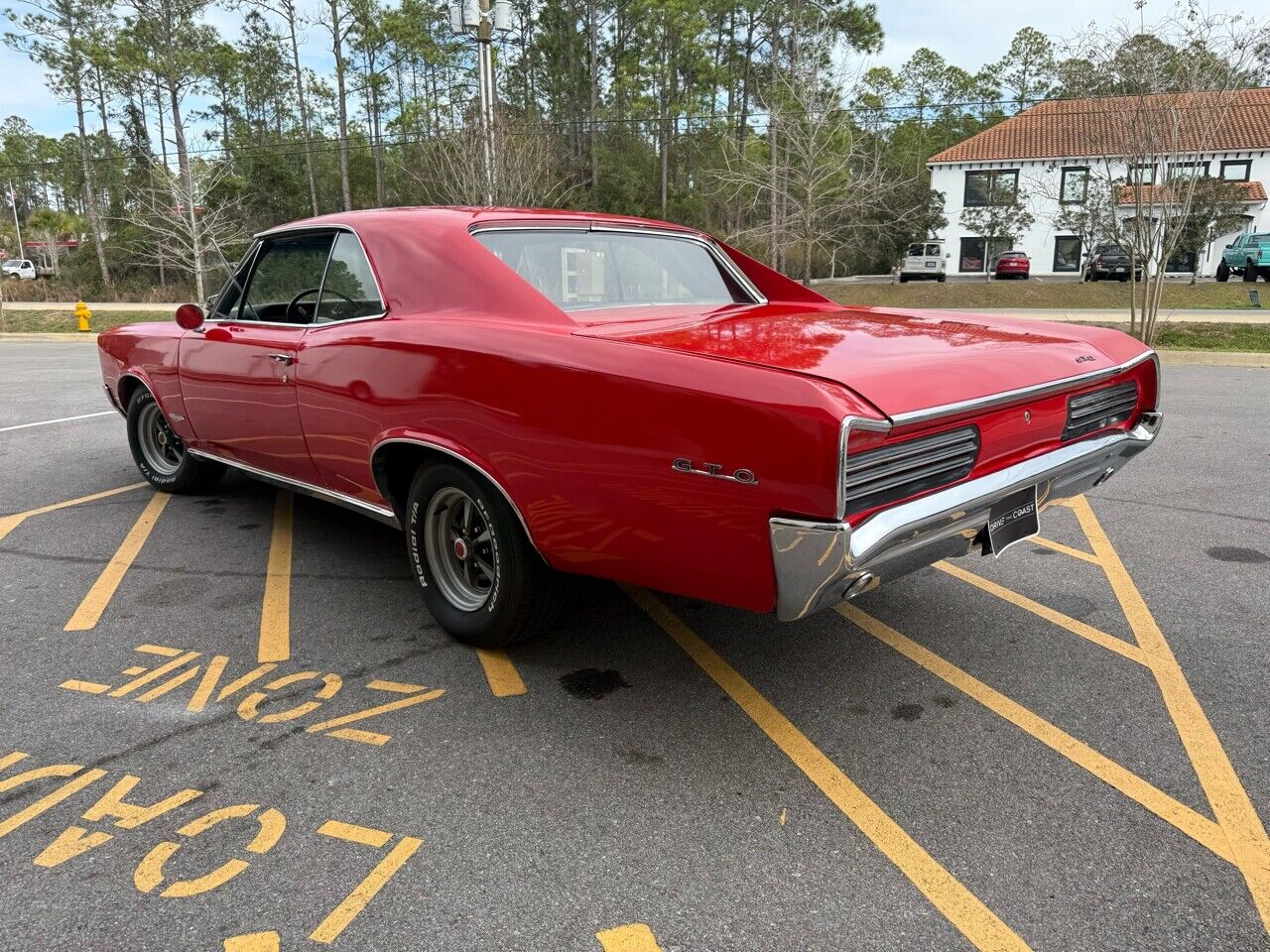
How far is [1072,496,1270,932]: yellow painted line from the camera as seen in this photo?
2133mm

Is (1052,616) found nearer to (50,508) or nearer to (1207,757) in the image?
(1207,757)

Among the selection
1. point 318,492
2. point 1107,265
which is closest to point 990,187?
point 1107,265

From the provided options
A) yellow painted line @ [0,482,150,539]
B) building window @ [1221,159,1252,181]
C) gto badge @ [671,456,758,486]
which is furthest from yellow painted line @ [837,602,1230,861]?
building window @ [1221,159,1252,181]

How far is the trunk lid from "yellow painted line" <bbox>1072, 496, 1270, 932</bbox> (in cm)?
111

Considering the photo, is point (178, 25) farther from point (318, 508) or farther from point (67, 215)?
point (318, 508)

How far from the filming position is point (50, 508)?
5.35 metres

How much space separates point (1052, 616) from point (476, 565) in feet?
7.76

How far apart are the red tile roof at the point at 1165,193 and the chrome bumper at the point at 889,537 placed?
43.7 feet

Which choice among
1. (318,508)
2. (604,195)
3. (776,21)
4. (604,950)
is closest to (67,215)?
(604,195)

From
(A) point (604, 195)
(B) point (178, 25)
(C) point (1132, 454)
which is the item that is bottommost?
(C) point (1132, 454)

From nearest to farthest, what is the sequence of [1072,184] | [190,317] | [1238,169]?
[190,317] → [1072,184] → [1238,169]

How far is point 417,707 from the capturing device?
291cm

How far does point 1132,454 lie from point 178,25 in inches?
1839

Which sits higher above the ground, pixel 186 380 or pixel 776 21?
pixel 776 21
